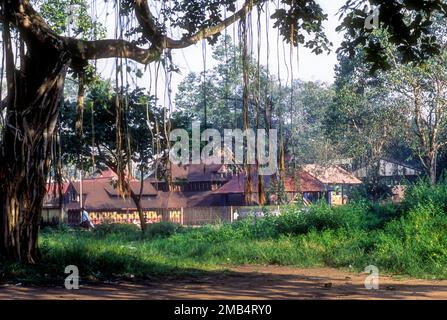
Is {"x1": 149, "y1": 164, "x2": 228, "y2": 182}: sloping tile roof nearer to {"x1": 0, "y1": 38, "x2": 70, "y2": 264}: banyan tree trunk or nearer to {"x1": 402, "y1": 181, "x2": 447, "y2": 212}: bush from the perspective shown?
{"x1": 402, "y1": 181, "x2": 447, "y2": 212}: bush

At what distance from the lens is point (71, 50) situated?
9.03 meters

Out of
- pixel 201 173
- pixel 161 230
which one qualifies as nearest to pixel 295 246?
pixel 161 230

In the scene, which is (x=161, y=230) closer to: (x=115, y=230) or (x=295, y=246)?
(x=115, y=230)

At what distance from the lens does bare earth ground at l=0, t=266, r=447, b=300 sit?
7.21 m

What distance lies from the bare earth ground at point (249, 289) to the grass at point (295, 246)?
63 cm

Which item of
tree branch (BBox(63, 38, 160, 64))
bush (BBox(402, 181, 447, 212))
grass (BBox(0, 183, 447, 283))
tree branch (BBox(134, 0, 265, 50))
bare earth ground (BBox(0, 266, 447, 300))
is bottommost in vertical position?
bare earth ground (BBox(0, 266, 447, 300))

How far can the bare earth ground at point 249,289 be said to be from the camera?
284 inches

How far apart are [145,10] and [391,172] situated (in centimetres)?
3302

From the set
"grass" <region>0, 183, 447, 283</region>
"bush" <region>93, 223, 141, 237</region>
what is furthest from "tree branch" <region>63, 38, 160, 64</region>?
"bush" <region>93, 223, 141, 237</region>

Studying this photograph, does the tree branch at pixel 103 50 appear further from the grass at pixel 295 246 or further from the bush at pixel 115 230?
the bush at pixel 115 230

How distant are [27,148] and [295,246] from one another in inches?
276

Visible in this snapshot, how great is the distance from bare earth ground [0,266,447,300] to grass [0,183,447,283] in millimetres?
633

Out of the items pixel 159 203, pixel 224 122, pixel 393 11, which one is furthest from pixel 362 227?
pixel 159 203
